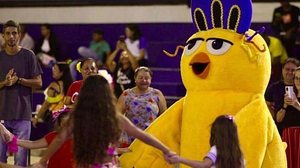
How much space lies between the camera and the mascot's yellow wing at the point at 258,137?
6316 mm

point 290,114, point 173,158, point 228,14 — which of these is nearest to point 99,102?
point 173,158

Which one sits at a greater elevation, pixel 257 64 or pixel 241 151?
pixel 257 64

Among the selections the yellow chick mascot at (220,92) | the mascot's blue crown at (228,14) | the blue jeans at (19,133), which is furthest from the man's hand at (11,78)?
the mascot's blue crown at (228,14)

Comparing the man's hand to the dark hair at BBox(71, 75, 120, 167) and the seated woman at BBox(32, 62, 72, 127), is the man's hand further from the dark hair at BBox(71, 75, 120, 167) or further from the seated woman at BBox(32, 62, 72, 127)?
the seated woman at BBox(32, 62, 72, 127)

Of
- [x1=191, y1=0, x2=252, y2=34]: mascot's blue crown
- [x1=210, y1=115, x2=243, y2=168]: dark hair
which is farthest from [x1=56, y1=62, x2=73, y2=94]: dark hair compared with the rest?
[x1=210, y1=115, x2=243, y2=168]: dark hair

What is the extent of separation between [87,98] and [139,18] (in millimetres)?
8995

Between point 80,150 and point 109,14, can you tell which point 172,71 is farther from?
point 80,150

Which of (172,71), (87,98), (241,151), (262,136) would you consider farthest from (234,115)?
(172,71)

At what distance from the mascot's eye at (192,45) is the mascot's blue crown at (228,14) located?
0.52 ft

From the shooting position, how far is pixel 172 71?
13039 millimetres

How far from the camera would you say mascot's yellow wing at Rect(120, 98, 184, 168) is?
267 inches

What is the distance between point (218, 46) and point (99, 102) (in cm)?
169

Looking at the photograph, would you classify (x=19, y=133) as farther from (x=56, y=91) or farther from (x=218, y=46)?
(x=56, y=91)

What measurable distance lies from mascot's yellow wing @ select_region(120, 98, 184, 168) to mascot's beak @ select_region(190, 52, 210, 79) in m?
0.35
